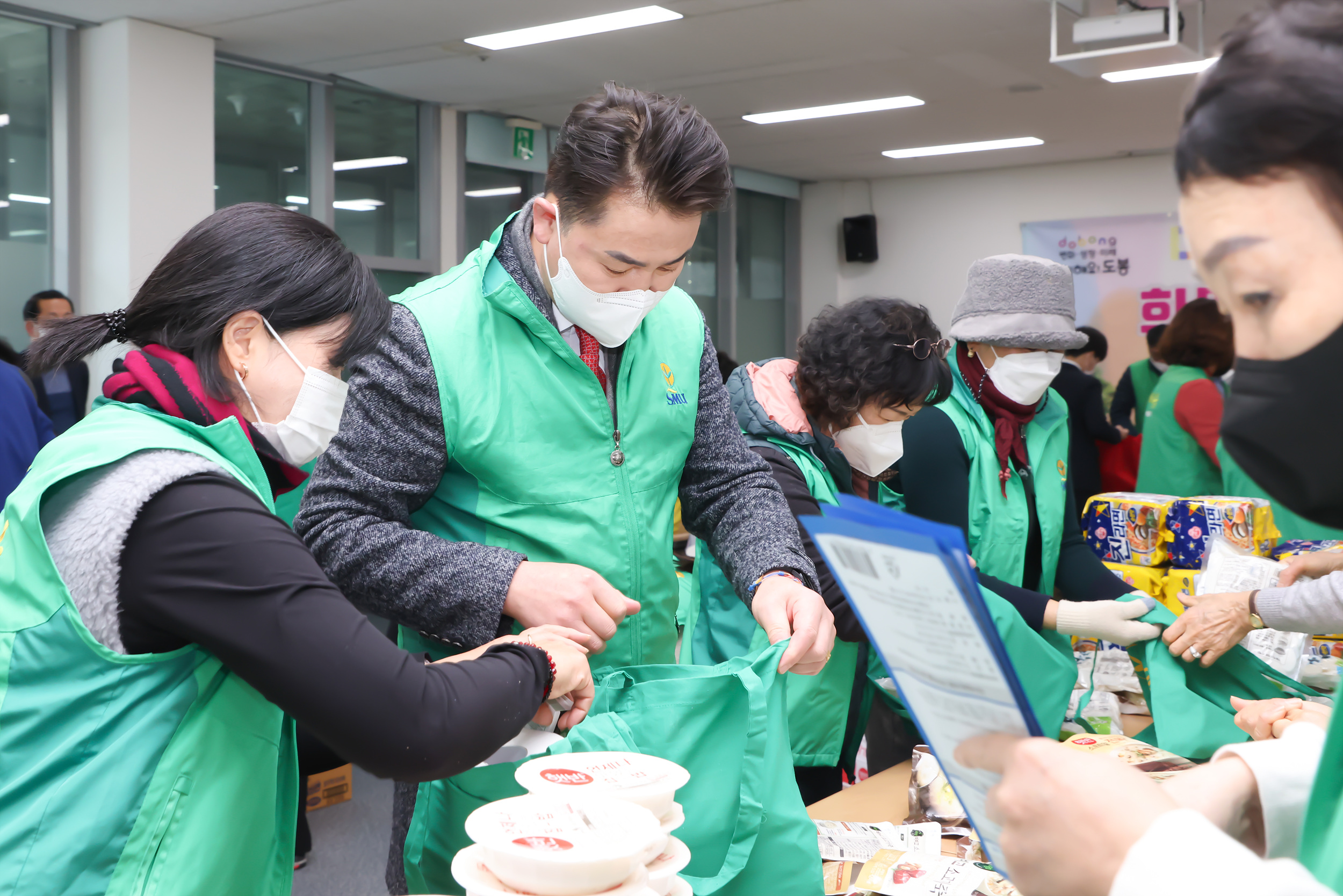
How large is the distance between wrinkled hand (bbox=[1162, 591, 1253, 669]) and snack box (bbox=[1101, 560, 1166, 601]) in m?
0.68

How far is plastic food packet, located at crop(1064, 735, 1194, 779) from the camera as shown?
168 centimetres

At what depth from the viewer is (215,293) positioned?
3.66ft

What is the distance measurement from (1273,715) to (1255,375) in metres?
1.16

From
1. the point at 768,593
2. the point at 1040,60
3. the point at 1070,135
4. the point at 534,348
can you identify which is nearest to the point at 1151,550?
the point at 768,593

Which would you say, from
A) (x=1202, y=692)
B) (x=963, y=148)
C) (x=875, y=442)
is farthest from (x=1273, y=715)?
(x=963, y=148)

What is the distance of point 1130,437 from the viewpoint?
599 cm

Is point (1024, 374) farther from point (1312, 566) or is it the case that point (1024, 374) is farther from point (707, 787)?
point (707, 787)

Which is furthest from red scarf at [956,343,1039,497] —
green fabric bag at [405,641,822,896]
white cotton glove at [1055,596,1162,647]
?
green fabric bag at [405,641,822,896]

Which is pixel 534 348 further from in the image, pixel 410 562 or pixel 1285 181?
pixel 1285 181

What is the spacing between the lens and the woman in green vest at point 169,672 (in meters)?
0.91

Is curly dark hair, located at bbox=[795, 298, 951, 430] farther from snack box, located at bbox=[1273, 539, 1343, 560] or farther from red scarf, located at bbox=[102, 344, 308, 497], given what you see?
red scarf, located at bbox=[102, 344, 308, 497]

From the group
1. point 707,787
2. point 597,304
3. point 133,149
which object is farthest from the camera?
point 133,149

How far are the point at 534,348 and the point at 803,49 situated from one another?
15.7ft

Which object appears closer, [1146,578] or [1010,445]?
[1010,445]
